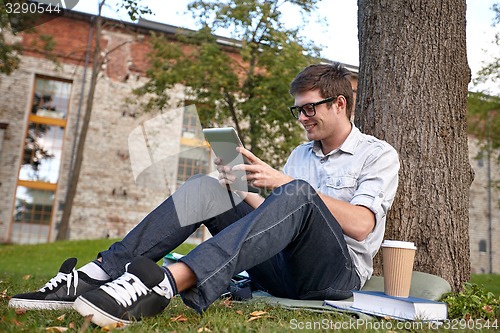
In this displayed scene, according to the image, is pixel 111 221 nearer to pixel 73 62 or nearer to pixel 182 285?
pixel 73 62

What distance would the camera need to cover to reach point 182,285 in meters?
1.86

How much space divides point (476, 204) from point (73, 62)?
16625mm

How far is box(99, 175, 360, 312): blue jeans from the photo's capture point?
1886 millimetres

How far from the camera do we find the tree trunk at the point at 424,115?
10.2 ft

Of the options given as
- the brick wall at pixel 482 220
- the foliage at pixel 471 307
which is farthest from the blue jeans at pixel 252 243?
the brick wall at pixel 482 220

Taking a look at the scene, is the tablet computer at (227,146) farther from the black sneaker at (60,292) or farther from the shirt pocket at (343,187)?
the black sneaker at (60,292)

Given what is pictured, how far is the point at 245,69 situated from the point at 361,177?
1055 cm

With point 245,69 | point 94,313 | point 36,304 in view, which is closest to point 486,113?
point 245,69

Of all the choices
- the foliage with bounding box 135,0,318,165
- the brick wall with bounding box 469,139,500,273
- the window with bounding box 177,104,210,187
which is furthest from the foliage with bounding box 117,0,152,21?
the brick wall with bounding box 469,139,500,273

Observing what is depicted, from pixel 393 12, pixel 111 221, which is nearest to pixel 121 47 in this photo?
pixel 111 221

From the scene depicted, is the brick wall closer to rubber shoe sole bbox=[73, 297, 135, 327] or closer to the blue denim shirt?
the blue denim shirt

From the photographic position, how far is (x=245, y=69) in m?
12.7

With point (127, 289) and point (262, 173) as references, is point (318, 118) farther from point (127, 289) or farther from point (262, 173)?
point (127, 289)

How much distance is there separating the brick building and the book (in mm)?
13281
